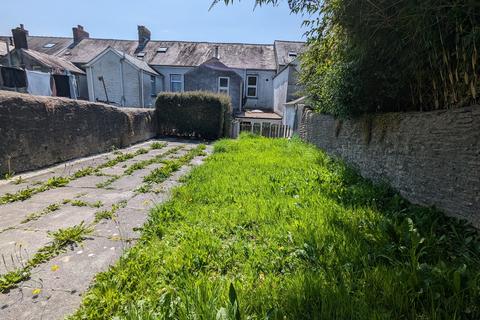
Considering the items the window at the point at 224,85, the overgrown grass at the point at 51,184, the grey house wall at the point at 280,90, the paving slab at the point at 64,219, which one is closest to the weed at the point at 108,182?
the overgrown grass at the point at 51,184

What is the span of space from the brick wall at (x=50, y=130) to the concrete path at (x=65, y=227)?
38 centimetres

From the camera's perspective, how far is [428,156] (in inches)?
123

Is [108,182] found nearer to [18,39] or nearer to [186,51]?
[18,39]

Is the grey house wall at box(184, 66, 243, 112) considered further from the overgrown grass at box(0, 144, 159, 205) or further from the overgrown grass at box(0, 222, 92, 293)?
the overgrown grass at box(0, 222, 92, 293)

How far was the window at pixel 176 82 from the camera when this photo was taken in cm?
2023

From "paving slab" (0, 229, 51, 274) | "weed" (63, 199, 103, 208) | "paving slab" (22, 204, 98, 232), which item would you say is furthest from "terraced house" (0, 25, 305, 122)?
"paving slab" (0, 229, 51, 274)

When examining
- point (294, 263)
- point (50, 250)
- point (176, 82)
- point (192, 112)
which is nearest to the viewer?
point (294, 263)

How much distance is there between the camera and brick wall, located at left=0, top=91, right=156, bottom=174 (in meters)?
4.32

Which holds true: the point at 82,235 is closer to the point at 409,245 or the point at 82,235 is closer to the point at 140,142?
the point at 409,245

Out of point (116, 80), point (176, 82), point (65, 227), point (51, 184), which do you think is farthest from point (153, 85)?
point (65, 227)

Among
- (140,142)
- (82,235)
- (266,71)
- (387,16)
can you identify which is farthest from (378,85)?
(266,71)

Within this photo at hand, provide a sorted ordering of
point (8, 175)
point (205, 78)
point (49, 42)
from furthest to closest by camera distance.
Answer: point (49, 42) → point (205, 78) → point (8, 175)

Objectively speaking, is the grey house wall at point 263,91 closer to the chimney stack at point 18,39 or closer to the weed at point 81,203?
the chimney stack at point 18,39

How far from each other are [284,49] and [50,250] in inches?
871
